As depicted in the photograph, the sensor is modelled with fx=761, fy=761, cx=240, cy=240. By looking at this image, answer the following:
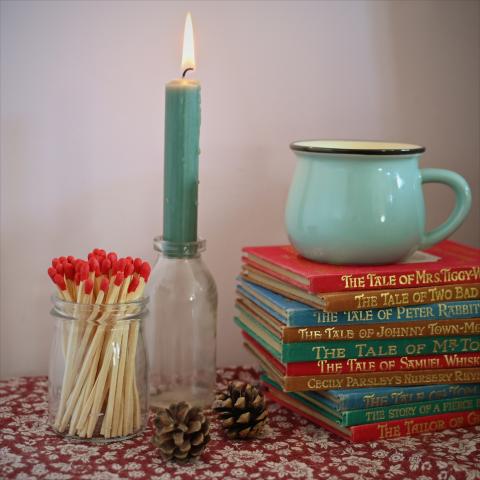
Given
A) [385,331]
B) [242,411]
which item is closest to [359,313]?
[385,331]

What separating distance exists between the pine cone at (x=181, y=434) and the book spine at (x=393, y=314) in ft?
0.45

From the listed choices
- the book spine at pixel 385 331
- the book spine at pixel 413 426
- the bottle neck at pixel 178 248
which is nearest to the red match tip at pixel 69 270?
the bottle neck at pixel 178 248

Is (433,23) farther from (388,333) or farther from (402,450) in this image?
(402,450)

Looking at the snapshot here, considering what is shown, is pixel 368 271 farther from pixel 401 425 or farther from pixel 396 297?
pixel 401 425

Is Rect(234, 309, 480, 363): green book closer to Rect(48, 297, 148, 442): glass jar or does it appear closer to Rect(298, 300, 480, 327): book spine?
Rect(298, 300, 480, 327): book spine

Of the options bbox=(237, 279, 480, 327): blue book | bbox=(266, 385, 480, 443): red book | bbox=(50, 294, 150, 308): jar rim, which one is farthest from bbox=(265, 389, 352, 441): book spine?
bbox=(50, 294, 150, 308): jar rim

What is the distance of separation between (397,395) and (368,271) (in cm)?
13

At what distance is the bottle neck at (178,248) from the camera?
0.82 metres

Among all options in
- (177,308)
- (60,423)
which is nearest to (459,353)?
(177,308)

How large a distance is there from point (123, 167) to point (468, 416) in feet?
1.65

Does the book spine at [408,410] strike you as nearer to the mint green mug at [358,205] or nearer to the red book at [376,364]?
the red book at [376,364]

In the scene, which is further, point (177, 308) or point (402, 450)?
point (177, 308)

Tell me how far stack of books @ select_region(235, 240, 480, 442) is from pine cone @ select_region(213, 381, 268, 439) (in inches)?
1.3

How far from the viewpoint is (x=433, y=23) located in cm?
103
